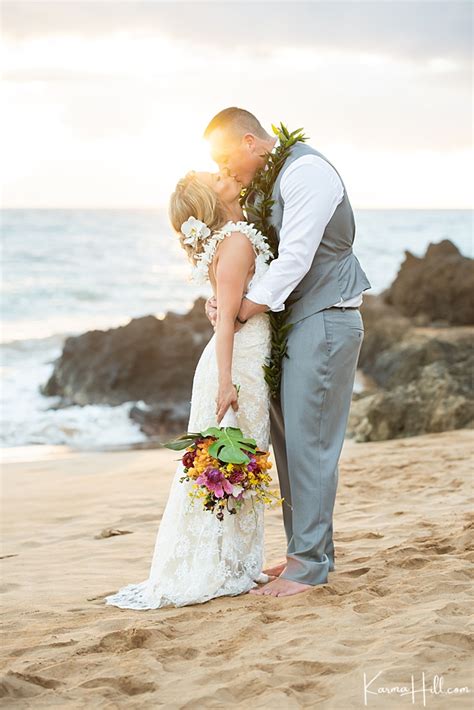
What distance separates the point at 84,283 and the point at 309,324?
97.9 feet

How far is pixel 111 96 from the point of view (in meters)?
44.2

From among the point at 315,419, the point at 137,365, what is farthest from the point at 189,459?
the point at 137,365

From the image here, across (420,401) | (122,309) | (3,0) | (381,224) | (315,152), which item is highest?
→ (381,224)

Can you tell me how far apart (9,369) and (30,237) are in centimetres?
3420

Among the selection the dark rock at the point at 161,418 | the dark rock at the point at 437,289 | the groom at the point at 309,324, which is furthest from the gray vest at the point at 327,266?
the dark rock at the point at 437,289

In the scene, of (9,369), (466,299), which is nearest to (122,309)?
(9,369)

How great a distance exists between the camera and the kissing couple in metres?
4.32

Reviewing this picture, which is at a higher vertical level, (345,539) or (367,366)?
(367,366)

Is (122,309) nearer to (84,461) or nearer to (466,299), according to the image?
(466,299)

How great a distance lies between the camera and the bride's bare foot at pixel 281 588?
169 inches

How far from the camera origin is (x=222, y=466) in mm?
4203

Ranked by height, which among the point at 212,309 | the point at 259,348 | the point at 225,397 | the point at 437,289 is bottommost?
the point at 225,397

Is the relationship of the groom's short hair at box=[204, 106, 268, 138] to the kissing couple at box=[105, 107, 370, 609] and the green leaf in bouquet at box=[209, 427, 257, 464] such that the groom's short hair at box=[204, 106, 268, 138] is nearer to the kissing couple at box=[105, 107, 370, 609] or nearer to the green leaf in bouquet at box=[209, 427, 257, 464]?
the kissing couple at box=[105, 107, 370, 609]

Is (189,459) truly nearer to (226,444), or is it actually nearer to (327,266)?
(226,444)
